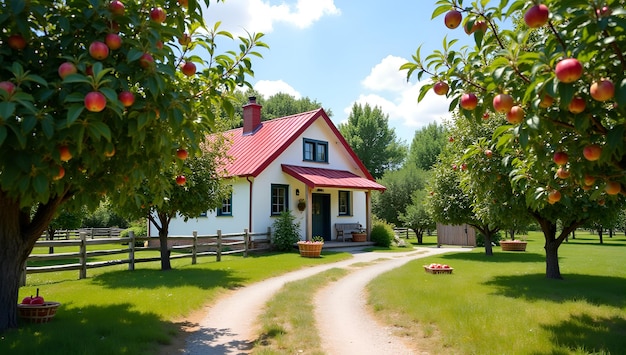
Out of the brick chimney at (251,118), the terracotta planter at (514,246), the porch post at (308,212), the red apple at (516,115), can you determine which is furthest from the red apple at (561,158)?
the brick chimney at (251,118)

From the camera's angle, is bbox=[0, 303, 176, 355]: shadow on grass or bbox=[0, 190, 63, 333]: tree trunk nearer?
bbox=[0, 303, 176, 355]: shadow on grass

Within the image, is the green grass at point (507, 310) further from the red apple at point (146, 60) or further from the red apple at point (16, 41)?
the red apple at point (16, 41)

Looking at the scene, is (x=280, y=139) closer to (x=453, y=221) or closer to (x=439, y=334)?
(x=453, y=221)

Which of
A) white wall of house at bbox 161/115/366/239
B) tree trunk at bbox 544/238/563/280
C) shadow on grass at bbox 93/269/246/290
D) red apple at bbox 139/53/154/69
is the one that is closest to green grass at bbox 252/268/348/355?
shadow on grass at bbox 93/269/246/290

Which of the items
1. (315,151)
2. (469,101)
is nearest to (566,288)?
(469,101)

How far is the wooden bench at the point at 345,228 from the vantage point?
2292 cm

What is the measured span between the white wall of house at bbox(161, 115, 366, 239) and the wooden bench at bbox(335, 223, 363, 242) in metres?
0.31

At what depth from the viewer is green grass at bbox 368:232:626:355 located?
18.6ft

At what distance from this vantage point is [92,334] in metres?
5.83

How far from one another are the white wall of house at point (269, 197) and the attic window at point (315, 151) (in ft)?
0.76

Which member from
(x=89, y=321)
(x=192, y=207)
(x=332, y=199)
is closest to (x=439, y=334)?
(x=89, y=321)

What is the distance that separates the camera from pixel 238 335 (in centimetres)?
671

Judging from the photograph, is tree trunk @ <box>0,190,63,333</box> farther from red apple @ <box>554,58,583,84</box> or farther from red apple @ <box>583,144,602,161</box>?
red apple @ <box>583,144,602,161</box>

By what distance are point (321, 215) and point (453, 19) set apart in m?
19.5
